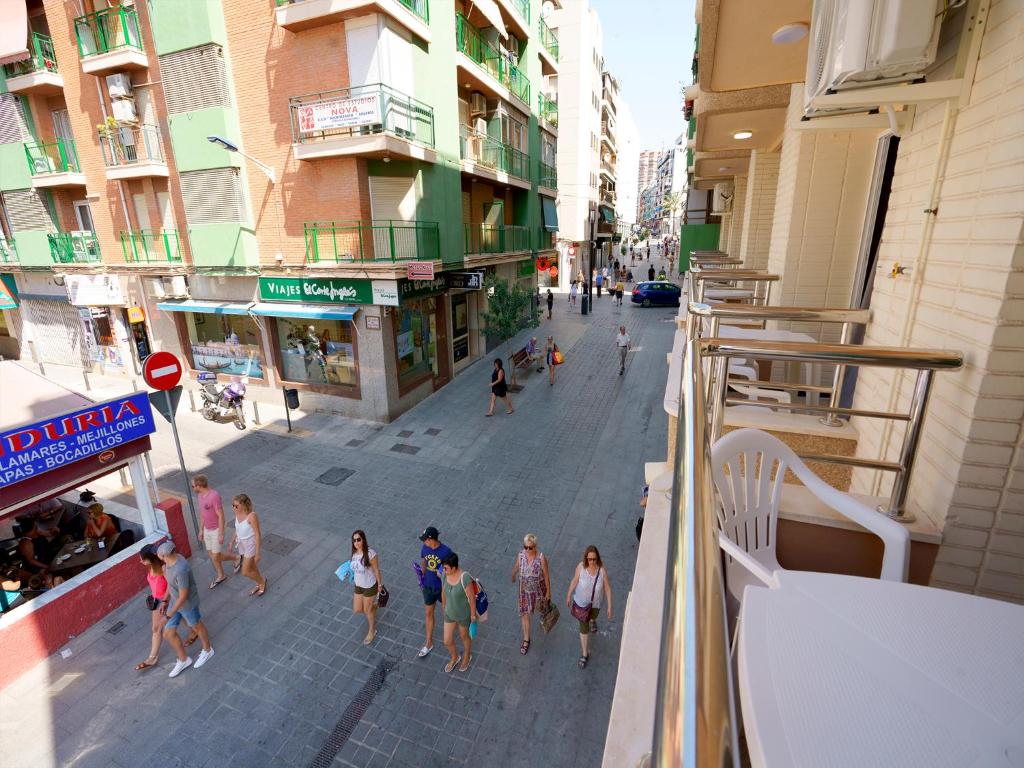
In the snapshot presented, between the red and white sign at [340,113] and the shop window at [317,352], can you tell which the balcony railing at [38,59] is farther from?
the shop window at [317,352]

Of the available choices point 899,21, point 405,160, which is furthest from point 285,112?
point 899,21

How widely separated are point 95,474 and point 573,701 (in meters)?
6.78

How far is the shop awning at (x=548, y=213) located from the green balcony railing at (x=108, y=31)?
51.5ft

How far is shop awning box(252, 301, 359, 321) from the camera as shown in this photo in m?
12.9

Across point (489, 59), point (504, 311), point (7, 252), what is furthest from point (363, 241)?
point (7, 252)

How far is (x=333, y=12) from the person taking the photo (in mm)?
11125

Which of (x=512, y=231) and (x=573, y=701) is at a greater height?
(x=512, y=231)

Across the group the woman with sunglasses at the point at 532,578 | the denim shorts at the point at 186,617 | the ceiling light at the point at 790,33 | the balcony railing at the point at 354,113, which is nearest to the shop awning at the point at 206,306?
the balcony railing at the point at 354,113

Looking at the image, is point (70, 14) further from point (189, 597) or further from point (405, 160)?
point (189, 597)

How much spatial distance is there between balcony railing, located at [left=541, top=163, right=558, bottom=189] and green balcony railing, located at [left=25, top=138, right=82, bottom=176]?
677 inches

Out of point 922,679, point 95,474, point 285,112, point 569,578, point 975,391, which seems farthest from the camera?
point 285,112

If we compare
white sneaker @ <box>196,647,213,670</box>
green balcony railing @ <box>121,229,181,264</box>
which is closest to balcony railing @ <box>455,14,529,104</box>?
green balcony railing @ <box>121,229,181,264</box>

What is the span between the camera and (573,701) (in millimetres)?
5504

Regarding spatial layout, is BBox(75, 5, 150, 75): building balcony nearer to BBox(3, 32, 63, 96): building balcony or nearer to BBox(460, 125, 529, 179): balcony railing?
BBox(3, 32, 63, 96): building balcony
